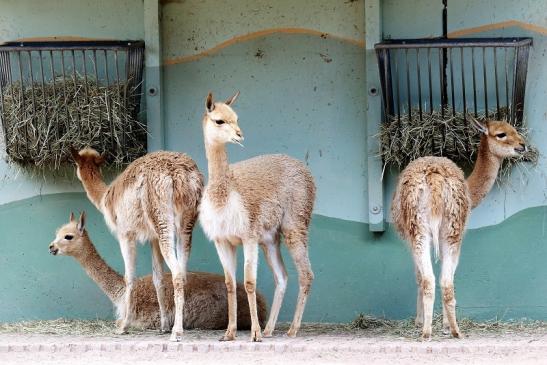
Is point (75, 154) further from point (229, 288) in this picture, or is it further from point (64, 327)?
point (229, 288)

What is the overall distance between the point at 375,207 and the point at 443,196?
1413mm

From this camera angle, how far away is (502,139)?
10.6 m

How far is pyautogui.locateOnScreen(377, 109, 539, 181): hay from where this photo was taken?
1081 centimetres

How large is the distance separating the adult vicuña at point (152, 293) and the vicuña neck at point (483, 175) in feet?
6.41

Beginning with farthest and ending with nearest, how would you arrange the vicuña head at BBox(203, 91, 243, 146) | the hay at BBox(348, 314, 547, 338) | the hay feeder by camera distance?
the hay feeder < the hay at BBox(348, 314, 547, 338) < the vicuña head at BBox(203, 91, 243, 146)

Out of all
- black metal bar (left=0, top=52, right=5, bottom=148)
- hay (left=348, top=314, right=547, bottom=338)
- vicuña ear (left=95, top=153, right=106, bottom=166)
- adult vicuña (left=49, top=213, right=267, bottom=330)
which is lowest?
hay (left=348, top=314, right=547, bottom=338)

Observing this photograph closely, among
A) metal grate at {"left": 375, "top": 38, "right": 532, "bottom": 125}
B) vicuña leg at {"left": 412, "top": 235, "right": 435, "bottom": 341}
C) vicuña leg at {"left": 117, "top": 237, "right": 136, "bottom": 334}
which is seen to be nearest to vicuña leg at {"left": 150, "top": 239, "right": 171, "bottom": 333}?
vicuña leg at {"left": 117, "top": 237, "right": 136, "bottom": 334}

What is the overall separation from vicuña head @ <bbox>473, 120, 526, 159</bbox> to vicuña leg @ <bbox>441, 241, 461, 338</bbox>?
1179 millimetres

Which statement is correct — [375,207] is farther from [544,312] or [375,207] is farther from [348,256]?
[544,312]

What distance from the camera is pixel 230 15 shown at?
37.0ft

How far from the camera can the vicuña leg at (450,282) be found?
9.65m

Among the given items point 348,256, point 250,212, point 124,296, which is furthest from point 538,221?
point 124,296

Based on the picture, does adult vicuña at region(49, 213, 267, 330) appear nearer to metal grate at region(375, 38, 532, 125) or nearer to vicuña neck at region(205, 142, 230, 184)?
vicuña neck at region(205, 142, 230, 184)

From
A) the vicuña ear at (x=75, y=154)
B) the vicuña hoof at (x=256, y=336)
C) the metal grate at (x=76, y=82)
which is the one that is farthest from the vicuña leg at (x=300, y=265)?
the vicuña ear at (x=75, y=154)
